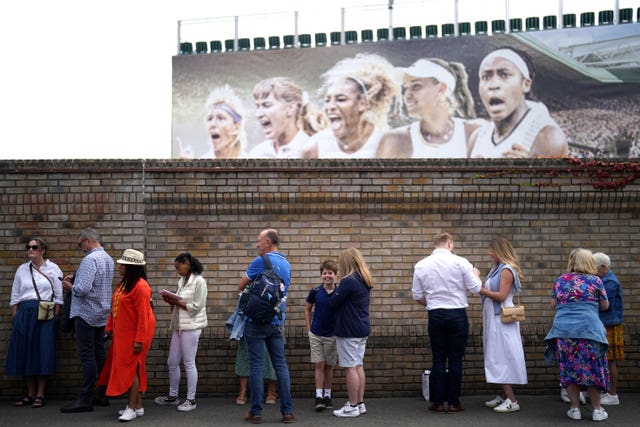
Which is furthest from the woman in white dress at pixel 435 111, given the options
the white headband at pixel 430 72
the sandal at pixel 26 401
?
the sandal at pixel 26 401

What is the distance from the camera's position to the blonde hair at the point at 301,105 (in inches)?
1672

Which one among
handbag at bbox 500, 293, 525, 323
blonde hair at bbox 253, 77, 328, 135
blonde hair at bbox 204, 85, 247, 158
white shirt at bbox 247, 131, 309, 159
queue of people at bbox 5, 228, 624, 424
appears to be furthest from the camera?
blonde hair at bbox 204, 85, 247, 158

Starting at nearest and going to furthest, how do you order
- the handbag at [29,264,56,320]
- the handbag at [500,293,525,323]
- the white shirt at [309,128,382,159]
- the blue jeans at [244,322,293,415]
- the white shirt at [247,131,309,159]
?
the blue jeans at [244,322,293,415]
the handbag at [500,293,525,323]
the handbag at [29,264,56,320]
the white shirt at [309,128,382,159]
the white shirt at [247,131,309,159]

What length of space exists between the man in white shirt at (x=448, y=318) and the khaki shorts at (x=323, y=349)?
102 centimetres

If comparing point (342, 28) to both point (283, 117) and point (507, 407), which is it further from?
point (507, 407)

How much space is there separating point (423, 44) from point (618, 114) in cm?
1069

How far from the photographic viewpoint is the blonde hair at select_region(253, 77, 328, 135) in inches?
1672

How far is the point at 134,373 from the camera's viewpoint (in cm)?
746

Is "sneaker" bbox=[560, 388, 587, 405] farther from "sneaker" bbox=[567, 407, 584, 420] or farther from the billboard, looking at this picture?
the billboard

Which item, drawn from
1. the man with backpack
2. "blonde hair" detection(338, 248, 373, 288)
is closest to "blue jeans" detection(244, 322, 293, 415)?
the man with backpack

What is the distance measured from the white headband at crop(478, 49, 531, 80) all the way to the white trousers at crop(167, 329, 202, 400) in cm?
3506

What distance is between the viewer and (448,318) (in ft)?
25.2

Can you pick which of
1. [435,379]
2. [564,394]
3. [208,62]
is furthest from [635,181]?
[208,62]

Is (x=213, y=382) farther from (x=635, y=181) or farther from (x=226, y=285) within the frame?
(x=635, y=181)
